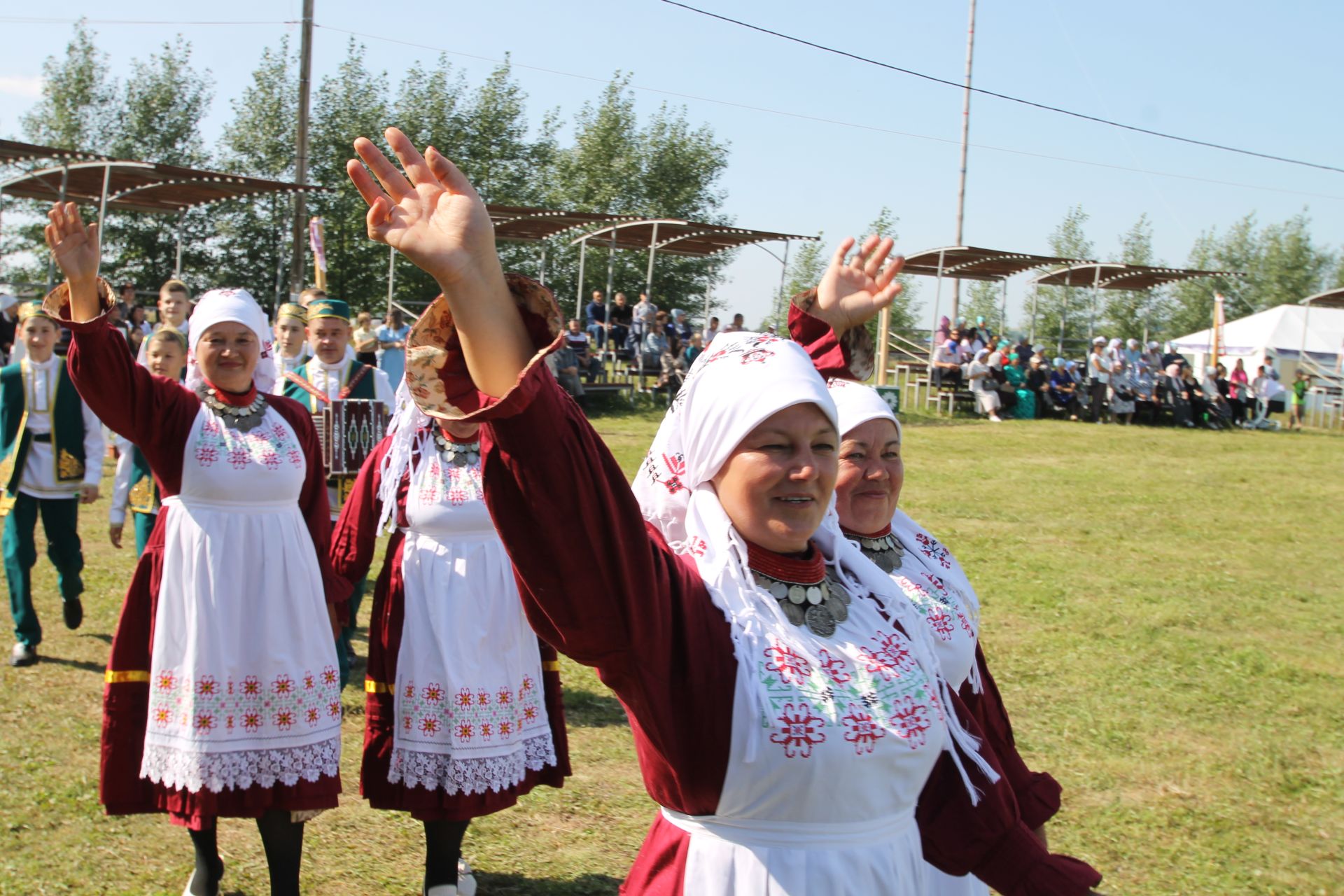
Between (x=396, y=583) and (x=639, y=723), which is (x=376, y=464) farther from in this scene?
(x=639, y=723)

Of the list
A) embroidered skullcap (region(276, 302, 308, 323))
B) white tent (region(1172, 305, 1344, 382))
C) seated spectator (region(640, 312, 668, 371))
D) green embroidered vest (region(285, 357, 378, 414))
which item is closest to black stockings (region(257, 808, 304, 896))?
green embroidered vest (region(285, 357, 378, 414))

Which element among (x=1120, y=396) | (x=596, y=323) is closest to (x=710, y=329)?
(x=596, y=323)

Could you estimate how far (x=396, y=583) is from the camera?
4094mm

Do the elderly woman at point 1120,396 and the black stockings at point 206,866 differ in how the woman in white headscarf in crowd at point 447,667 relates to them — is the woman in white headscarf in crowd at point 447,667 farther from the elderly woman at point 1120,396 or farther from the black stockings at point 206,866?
the elderly woman at point 1120,396

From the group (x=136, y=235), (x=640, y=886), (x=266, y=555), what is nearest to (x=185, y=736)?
(x=266, y=555)

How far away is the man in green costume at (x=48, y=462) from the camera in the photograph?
6.85 metres

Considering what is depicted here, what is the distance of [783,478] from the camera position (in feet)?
6.34

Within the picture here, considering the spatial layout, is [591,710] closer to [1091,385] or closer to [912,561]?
[912,561]

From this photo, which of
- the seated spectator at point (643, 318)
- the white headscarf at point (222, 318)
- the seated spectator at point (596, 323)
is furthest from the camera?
the seated spectator at point (596, 323)

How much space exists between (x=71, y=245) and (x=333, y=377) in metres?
2.76

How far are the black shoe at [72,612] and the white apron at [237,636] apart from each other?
11.7 ft

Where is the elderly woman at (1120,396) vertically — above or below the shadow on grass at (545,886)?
above

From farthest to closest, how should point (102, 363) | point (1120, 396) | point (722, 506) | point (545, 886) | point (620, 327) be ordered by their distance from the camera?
point (1120, 396), point (620, 327), point (545, 886), point (102, 363), point (722, 506)

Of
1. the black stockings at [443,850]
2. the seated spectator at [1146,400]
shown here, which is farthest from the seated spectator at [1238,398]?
the black stockings at [443,850]
